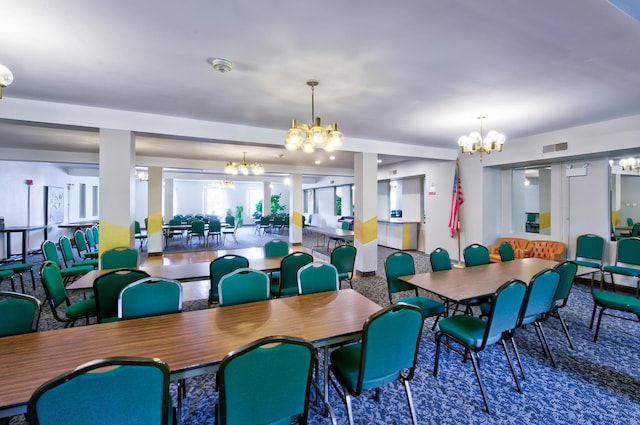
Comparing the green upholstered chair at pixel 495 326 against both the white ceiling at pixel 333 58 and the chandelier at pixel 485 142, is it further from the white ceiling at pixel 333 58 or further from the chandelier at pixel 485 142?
the chandelier at pixel 485 142

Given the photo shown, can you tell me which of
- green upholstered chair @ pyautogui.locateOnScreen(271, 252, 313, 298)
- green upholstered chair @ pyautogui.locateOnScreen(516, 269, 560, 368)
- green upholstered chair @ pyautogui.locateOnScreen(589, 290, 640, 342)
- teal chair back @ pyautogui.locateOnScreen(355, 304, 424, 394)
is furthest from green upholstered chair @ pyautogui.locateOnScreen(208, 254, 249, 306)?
green upholstered chair @ pyautogui.locateOnScreen(589, 290, 640, 342)

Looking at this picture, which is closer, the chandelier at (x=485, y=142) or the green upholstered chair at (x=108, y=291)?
the green upholstered chair at (x=108, y=291)

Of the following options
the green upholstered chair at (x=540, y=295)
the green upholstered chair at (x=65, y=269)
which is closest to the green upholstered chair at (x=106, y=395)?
the green upholstered chair at (x=540, y=295)

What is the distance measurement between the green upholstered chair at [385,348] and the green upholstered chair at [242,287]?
37.6 inches

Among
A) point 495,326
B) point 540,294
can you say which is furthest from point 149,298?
point 540,294

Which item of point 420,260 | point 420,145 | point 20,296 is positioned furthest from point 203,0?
point 420,260

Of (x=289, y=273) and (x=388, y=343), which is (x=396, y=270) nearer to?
(x=289, y=273)

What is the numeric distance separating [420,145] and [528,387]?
513cm

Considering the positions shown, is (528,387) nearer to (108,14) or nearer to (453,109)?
(453,109)

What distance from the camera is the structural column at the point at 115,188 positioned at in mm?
4004

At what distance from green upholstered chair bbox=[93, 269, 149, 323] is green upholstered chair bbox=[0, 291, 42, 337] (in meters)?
0.61

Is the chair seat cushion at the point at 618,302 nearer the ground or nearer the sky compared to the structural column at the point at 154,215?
nearer the ground

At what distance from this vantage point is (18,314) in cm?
182

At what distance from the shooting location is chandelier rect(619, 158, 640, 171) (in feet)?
16.6
